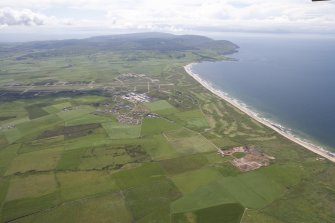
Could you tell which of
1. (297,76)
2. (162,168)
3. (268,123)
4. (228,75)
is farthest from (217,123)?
(297,76)

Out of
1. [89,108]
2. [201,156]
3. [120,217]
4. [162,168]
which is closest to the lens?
[120,217]

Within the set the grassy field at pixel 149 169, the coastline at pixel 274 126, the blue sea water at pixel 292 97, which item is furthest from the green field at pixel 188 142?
the blue sea water at pixel 292 97

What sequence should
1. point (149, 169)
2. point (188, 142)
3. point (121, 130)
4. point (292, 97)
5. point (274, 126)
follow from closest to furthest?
point (149, 169)
point (188, 142)
point (121, 130)
point (274, 126)
point (292, 97)

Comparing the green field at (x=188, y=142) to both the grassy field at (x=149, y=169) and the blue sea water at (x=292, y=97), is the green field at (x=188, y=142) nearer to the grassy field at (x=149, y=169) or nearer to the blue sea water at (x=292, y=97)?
the grassy field at (x=149, y=169)

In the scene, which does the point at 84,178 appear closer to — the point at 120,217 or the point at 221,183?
the point at 120,217

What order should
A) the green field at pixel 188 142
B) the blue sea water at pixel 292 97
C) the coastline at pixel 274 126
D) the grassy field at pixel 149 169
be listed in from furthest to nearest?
the blue sea water at pixel 292 97
the green field at pixel 188 142
the coastline at pixel 274 126
the grassy field at pixel 149 169

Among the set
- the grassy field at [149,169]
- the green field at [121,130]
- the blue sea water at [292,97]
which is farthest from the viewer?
the blue sea water at [292,97]

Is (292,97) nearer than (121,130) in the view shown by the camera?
No

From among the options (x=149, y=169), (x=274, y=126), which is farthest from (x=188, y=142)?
(x=274, y=126)

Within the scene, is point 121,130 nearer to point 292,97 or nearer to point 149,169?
point 149,169
